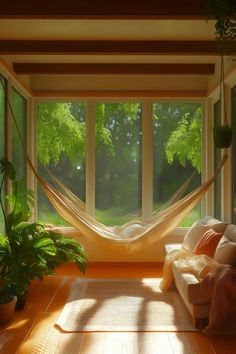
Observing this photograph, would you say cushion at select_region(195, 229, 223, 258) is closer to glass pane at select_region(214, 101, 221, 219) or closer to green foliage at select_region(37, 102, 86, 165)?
glass pane at select_region(214, 101, 221, 219)

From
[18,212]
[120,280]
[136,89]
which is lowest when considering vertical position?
[120,280]

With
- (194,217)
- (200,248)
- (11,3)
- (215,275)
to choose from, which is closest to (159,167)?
(194,217)

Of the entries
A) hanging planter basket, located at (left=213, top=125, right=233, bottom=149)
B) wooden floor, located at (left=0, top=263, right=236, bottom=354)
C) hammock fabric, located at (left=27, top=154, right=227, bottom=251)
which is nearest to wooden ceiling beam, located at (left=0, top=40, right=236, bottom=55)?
hanging planter basket, located at (left=213, top=125, right=233, bottom=149)

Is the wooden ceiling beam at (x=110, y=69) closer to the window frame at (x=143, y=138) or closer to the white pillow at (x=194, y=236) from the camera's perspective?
the window frame at (x=143, y=138)

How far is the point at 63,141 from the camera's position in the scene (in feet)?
15.3

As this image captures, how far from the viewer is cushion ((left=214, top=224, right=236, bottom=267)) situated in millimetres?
2688

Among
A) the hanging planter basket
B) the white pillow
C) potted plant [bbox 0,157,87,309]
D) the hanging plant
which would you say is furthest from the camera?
the white pillow

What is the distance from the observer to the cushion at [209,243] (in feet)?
10.2

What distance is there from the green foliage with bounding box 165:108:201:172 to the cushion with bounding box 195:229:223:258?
156 centimetres

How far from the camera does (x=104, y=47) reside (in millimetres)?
3287

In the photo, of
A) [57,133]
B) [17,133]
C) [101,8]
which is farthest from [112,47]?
[57,133]

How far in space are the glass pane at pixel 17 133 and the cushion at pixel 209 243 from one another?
2.03m

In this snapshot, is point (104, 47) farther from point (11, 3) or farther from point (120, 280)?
point (120, 280)

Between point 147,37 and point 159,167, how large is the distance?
1.84m
